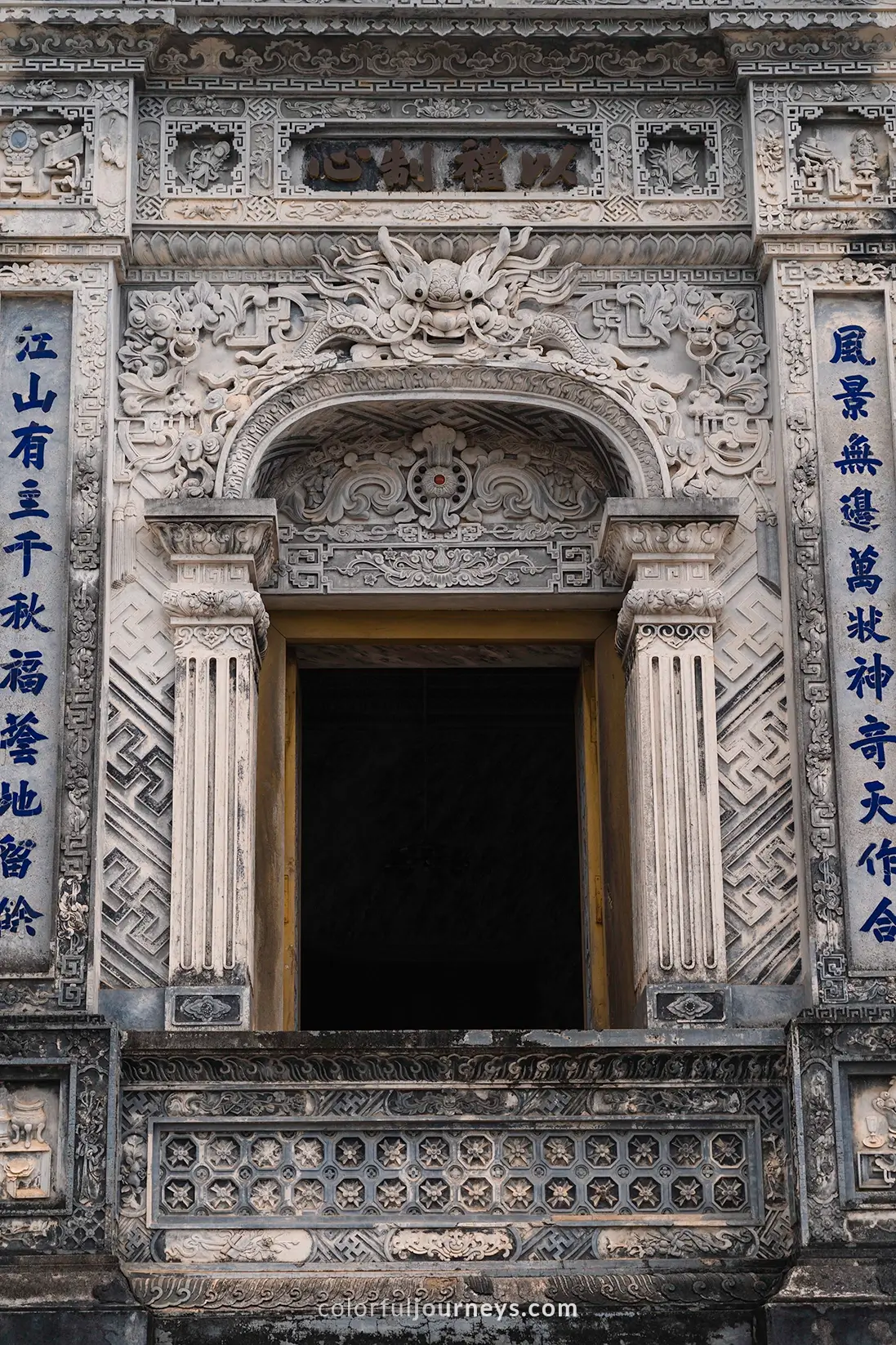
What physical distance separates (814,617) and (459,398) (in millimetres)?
1808

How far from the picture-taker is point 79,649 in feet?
32.8

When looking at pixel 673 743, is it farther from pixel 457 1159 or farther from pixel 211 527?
pixel 211 527

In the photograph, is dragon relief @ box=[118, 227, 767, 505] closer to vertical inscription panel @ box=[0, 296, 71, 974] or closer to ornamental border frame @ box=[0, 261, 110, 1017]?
ornamental border frame @ box=[0, 261, 110, 1017]

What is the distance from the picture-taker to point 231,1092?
31.1 feet

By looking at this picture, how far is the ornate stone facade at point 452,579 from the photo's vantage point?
30.5ft

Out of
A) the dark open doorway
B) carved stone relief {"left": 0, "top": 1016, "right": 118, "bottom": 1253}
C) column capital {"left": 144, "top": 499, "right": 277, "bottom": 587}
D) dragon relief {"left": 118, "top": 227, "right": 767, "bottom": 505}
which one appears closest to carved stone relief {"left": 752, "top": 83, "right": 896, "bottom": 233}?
dragon relief {"left": 118, "top": 227, "right": 767, "bottom": 505}

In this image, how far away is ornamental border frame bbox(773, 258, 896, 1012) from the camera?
9641 mm

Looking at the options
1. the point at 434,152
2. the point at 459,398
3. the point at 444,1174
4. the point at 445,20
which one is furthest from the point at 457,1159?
the point at 445,20

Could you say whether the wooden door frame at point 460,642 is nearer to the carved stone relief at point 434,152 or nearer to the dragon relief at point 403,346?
the dragon relief at point 403,346

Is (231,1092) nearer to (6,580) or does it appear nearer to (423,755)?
(6,580)

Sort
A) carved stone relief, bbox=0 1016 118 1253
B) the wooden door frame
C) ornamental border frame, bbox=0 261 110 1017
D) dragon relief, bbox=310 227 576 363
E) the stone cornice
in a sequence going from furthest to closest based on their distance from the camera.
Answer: the stone cornice → dragon relief, bbox=310 227 576 363 → the wooden door frame → ornamental border frame, bbox=0 261 110 1017 → carved stone relief, bbox=0 1016 118 1253

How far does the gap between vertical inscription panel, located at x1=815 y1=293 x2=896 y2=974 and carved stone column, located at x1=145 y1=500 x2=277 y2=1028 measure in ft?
7.79

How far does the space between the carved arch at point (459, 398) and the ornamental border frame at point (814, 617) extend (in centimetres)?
59

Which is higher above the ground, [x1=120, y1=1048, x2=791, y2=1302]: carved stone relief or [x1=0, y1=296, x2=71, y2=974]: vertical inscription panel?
[x1=0, y1=296, x2=71, y2=974]: vertical inscription panel
